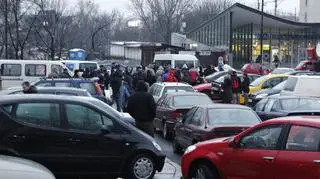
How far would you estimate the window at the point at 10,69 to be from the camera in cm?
3397

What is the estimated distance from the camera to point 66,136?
11117 mm

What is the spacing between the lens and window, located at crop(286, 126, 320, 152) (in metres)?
8.76

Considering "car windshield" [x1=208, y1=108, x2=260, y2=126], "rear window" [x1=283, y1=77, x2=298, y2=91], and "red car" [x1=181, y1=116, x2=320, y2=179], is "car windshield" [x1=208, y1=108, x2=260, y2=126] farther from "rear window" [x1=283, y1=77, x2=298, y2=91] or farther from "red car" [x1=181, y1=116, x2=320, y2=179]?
"rear window" [x1=283, y1=77, x2=298, y2=91]

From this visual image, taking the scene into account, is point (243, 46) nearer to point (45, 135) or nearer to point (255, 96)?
point (255, 96)

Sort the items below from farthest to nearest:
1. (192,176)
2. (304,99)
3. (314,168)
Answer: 1. (304,99)
2. (192,176)
3. (314,168)

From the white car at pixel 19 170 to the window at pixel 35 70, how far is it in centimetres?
2764

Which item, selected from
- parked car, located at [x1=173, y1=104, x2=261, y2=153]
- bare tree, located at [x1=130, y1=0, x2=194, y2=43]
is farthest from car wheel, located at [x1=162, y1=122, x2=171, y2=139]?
bare tree, located at [x1=130, y1=0, x2=194, y2=43]

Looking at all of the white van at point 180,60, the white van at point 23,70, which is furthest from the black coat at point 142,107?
the white van at point 180,60

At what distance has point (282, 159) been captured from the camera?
29.5 ft

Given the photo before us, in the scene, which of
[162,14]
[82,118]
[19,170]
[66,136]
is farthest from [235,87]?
[162,14]

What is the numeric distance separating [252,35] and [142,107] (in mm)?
61059

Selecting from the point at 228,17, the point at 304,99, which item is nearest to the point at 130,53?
the point at 228,17

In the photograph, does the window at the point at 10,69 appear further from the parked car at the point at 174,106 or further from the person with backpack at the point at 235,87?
the parked car at the point at 174,106

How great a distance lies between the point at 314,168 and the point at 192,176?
2.75m
